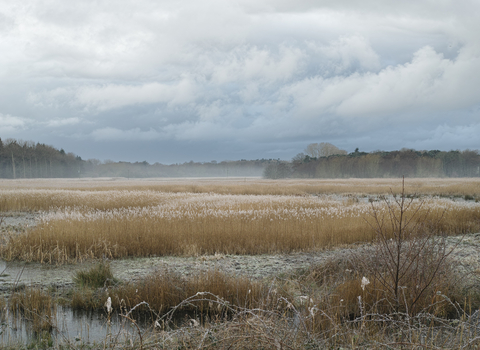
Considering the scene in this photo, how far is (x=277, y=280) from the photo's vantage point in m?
6.71

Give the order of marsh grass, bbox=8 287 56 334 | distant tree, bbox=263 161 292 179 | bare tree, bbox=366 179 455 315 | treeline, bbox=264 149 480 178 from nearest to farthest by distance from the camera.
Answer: bare tree, bbox=366 179 455 315, marsh grass, bbox=8 287 56 334, treeline, bbox=264 149 480 178, distant tree, bbox=263 161 292 179

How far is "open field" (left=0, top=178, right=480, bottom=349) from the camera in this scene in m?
3.56

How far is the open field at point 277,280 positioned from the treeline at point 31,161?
300 feet

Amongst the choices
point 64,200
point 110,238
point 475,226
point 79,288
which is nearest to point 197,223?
point 110,238

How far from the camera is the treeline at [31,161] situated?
89.4 meters

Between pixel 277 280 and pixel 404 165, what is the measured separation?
114m

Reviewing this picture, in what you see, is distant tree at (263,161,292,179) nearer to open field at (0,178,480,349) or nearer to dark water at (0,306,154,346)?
open field at (0,178,480,349)

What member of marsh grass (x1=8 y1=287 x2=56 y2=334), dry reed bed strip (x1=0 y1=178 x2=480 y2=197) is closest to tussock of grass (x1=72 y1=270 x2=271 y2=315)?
marsh grass (x1=8 y1=287 x2=56 y2=334)

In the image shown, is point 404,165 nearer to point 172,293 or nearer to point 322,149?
point 322,149

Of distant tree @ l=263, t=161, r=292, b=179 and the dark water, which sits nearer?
the dark water

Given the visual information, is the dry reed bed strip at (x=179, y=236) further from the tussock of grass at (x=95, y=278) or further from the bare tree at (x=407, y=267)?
the bare tree at (x=407, y=267)

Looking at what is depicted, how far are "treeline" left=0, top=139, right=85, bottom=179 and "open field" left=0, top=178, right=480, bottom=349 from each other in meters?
91.6

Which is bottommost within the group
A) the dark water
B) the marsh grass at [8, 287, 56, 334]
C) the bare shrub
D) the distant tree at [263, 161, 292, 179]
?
the dark water

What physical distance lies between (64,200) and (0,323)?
19842 mm
